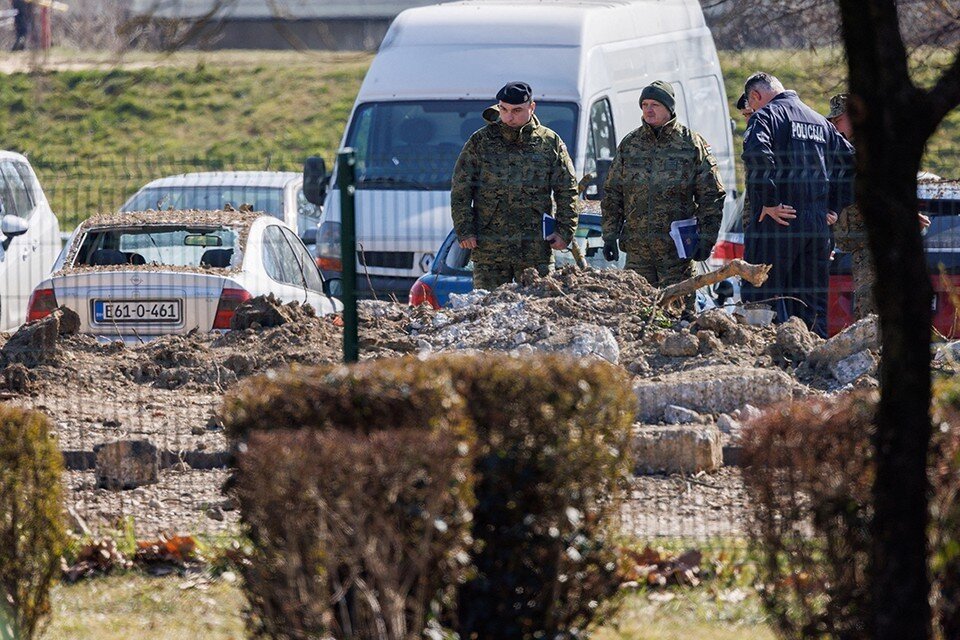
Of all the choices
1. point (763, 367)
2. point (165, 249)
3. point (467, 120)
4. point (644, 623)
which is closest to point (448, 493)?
point (644, 623)

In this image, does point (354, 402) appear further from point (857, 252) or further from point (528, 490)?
point (857, 252)

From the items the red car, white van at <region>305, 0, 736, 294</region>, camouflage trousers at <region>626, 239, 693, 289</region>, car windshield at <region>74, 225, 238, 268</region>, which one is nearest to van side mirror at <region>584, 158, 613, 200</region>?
white van at <region>305, 0, 736, 294</region>

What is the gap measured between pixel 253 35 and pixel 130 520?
33.5m

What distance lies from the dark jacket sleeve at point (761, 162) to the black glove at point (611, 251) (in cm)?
105

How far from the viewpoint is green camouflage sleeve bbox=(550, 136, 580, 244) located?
10211 mm

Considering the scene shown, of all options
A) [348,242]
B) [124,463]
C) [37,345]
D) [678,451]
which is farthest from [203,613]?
[37,345]

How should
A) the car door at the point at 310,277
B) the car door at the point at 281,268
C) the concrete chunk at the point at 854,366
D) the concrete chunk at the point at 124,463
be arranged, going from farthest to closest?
the car door at the point at 310,277
the car door at the point at 281,268
the concrete chunk at the point at 854,366
the concrete chunk at the point at 124,463

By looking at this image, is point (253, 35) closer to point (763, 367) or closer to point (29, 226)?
point (29, 226)

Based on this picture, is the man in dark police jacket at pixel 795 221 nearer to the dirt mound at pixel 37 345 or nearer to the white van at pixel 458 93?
the white van at pixel 458 93

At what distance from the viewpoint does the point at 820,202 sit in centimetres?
967

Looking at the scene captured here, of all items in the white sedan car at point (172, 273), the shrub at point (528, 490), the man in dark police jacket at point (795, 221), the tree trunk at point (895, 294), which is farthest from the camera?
the white sedan car at point (172, 273)

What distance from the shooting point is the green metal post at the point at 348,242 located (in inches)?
237

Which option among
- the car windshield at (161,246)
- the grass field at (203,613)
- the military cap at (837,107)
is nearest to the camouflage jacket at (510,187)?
the military cap at (837,107)

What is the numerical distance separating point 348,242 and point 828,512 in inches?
99.4
